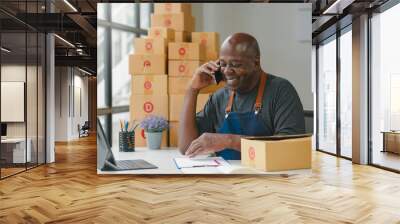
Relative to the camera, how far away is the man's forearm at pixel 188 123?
218 inches

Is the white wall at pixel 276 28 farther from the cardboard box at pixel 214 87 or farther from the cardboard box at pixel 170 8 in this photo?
the cardboard box at pixel 214 87

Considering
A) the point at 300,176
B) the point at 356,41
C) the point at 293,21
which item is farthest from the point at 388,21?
the point at 300,176

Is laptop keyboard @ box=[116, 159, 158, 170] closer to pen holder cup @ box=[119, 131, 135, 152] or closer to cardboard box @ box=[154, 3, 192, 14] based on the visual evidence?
pen holder cup @ box=[119, 131, 135, 152]

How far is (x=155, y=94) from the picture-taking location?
225 inches

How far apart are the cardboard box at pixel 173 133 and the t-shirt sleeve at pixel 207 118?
32 cm

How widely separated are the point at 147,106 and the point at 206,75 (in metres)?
0.90

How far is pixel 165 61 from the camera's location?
5730 mm

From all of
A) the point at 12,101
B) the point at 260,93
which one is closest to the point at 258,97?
the point at 260,93

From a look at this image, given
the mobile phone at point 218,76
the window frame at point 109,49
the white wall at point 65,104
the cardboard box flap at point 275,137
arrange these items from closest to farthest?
the cardboard box flap at point 275,137 → the mobile phone at point 218,76 → the window frame at point 109,49 → the white wall at point 65,104

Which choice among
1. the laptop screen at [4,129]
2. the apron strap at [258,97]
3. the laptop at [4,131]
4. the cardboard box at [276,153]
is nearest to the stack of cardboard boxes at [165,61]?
the apron strap at [258,97]

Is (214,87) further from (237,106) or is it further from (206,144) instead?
(206,144)

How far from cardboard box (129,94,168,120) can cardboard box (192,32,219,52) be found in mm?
870

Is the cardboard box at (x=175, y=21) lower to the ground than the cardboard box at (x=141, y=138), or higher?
higher

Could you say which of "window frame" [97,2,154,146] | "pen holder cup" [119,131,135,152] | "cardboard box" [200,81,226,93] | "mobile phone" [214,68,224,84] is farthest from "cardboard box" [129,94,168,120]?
"mobile phone" [214,68,224,84]
